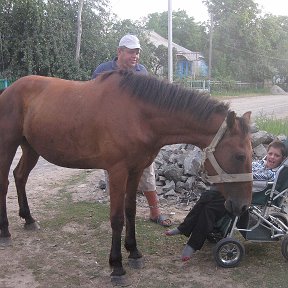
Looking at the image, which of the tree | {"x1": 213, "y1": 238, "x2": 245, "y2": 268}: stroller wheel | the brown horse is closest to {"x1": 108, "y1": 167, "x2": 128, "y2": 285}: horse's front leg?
the brown horse

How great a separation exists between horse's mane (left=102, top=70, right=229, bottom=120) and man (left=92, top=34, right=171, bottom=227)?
83cm

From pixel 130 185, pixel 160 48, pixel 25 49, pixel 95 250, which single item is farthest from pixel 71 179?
pixel 160 48

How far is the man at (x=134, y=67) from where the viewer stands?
445 cm

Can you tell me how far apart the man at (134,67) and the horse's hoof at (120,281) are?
1.38m

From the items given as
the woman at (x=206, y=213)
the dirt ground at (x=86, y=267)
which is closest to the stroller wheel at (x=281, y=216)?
the dirt ground at (x=86, y=267)

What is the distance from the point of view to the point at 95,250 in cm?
417

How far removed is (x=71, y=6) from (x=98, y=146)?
21.0 meters

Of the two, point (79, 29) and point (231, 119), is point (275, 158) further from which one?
point (79, 29)

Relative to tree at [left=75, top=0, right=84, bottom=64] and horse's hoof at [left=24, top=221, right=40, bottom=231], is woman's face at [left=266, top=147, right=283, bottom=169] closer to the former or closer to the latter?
horse's hoof at [left=24, top=221, right=40, bottom=231]

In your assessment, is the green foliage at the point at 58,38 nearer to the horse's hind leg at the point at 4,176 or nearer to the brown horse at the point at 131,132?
the horse's hind leg at the point at 4,176

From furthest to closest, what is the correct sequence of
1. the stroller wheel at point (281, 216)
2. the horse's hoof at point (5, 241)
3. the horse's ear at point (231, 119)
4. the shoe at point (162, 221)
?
1. the shoe at point (162, 221)
2. the horse's hoof at point (5, 241)
3. the stroller wheel at point (281, 216)
4. the horse's ear at point (231, 119)

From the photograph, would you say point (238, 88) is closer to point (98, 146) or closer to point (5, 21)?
point (5, 21)

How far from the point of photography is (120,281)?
11.5 feet

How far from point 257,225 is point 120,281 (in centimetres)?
140
